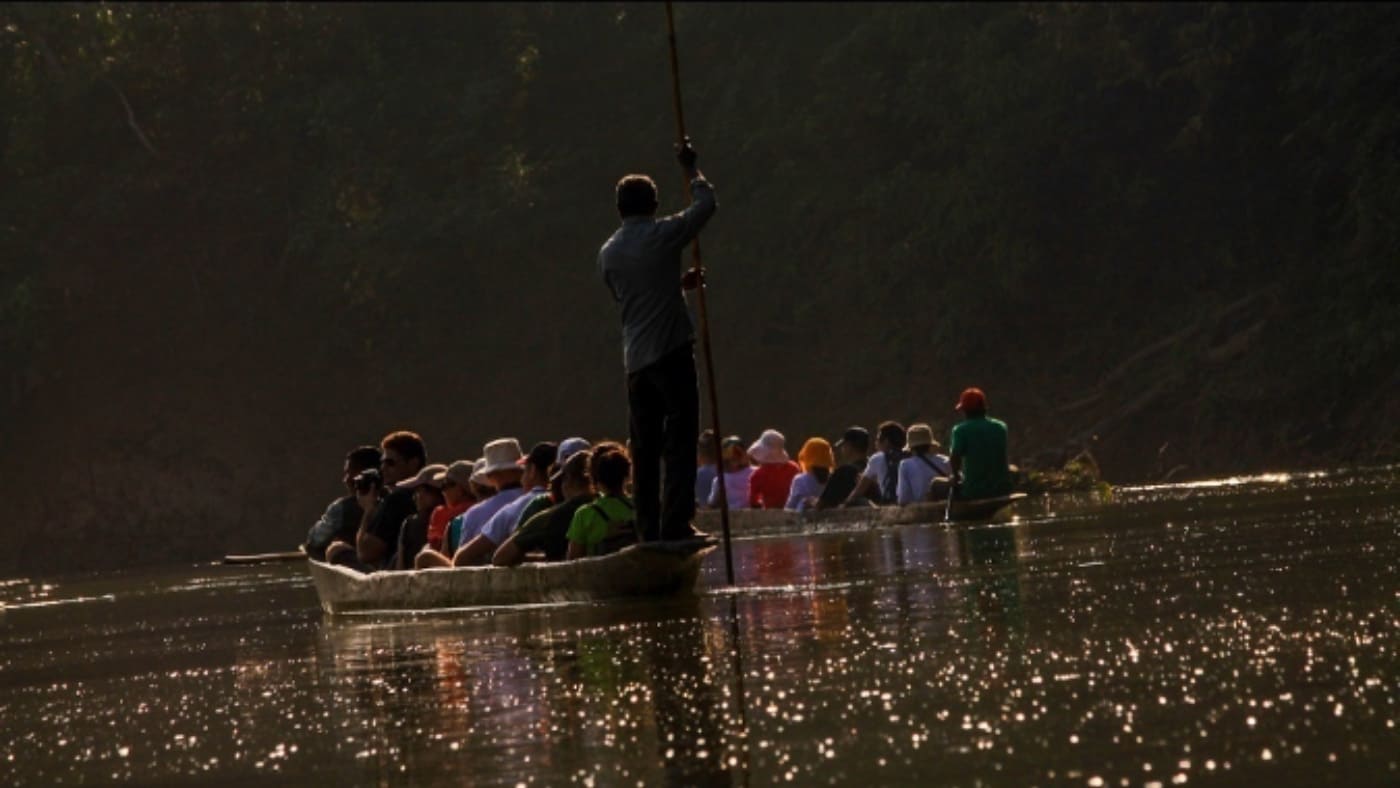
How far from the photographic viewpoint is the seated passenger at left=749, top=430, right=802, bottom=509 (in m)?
27.8

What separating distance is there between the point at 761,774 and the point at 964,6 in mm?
35148

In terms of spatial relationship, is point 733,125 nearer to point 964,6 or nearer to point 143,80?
point 964,6

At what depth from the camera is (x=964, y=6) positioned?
41.4 metres

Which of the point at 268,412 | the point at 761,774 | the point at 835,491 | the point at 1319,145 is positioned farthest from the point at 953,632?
the point at 268,412

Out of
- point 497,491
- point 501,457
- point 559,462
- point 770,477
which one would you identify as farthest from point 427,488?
point 770,477

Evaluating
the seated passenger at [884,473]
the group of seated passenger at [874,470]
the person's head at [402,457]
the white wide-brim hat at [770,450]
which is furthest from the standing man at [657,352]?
the white wide-brim hat at [770,450]

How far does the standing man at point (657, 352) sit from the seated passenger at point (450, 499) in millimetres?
3396

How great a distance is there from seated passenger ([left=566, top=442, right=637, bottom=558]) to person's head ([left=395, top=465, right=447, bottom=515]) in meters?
2.87

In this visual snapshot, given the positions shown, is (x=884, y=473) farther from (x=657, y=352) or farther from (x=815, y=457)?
(x=657, y=352)

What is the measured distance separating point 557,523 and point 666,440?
1310 millimetres

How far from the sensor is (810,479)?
26625 mm

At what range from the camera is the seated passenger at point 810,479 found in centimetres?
2659

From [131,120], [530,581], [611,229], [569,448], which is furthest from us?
[131,120]

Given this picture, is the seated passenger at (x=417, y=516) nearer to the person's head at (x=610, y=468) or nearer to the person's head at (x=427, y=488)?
the person's head at (x=427, y=488)
